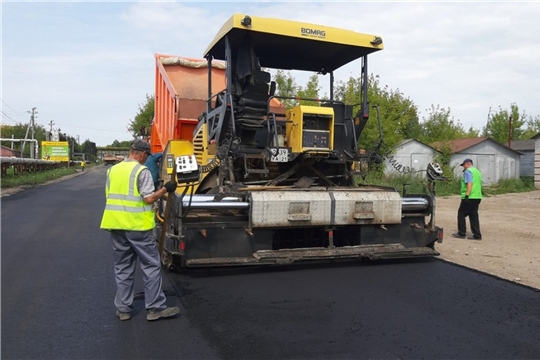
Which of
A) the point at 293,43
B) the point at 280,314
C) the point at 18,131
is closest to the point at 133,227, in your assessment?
the point at 280,314

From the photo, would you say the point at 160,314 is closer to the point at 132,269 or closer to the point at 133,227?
the point at 132,269

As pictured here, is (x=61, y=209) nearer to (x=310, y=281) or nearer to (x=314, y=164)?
(x=314, y=164)

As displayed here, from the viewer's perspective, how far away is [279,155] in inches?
230

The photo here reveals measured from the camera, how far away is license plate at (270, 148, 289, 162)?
5805mm

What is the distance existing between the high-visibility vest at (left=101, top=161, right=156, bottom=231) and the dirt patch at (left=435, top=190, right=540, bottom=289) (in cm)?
422

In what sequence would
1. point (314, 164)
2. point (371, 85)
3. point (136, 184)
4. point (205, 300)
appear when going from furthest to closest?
point (371, 85)
point (314, 164)
point (205, 300)
point (136, 184)

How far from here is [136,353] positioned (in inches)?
139

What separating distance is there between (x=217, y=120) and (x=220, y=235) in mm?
1485

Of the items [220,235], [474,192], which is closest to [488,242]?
[474,192]

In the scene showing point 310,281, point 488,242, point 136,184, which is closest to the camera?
point 136,184

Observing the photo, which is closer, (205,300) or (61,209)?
(205,300)

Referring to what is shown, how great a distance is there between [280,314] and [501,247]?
5255 mm

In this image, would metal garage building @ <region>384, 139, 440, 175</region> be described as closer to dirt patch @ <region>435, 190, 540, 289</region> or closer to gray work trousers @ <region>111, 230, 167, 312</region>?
dirt patch @ <region>435, 190, 540, 289</region>

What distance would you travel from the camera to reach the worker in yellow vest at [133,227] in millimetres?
4199
